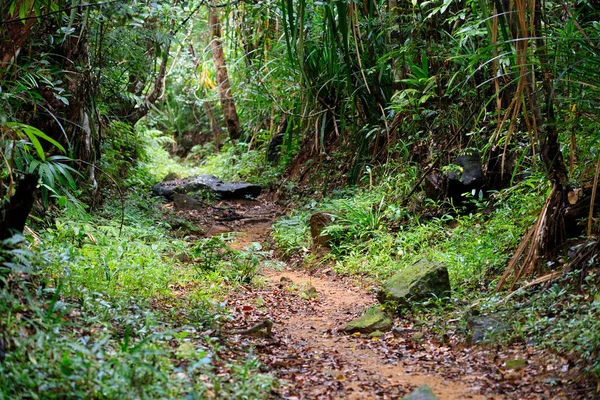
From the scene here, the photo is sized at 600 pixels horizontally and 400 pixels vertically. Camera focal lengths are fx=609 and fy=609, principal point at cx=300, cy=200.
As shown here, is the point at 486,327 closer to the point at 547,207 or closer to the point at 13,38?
the point at 547,207

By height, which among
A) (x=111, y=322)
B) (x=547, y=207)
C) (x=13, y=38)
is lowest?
(x=111, y=322)

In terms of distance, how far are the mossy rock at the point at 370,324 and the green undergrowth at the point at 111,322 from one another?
86cm

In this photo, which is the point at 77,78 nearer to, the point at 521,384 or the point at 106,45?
the point at 106,45

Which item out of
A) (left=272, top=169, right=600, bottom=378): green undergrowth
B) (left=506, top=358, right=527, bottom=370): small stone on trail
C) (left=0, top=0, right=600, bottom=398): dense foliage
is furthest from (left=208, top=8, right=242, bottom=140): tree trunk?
(left=506, top=358, right=527, bottom=370): small stone on trail

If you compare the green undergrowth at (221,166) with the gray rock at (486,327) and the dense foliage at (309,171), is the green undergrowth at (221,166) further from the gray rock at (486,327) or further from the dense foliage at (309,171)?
the gray rock at (486,327)

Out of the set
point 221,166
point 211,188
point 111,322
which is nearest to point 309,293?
point 111,322

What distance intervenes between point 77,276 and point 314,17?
19.9 ft

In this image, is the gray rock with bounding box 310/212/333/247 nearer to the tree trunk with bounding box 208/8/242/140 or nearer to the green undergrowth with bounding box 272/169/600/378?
the green undergrowth with bounding box 272/169/600/378

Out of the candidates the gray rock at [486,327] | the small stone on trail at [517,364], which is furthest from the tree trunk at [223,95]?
the small stone on trail at [517,364]

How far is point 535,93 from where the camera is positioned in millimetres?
3789

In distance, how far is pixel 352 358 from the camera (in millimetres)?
3537

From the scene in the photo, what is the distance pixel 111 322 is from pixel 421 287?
2185 millimetres

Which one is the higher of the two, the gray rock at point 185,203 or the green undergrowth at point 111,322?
the green undergrowth at point 111,322

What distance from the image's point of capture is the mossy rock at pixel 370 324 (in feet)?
13.3
